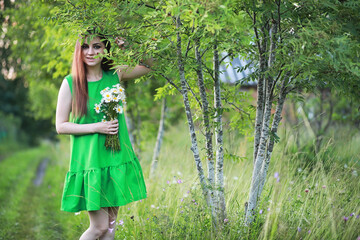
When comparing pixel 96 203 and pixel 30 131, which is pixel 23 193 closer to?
pixel 96 203

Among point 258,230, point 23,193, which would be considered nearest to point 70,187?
point 258,230

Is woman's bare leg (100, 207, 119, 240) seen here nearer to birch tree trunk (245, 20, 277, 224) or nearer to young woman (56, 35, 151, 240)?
young woman (56, 35, 151, 240)

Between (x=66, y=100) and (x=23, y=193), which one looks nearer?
(x=66, y=100)

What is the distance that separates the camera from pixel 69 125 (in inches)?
112

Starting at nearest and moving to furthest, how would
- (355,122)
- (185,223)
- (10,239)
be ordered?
(185,223), (10,239), (355,122)

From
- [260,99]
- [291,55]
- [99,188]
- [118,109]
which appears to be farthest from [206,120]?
[99,188]

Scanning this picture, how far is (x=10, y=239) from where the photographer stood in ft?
15.5

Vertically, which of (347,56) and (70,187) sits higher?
(347,56)

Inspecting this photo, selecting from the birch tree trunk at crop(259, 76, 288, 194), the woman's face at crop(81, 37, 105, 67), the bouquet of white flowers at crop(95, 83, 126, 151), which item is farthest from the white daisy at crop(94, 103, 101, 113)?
the birch tree trunk at crop(259, 76, 288, 194)

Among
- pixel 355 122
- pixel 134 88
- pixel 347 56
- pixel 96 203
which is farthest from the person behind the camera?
pixel 134 88

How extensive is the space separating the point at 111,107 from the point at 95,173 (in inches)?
19.6

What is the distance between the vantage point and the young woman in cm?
284

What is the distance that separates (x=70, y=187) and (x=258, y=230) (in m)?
1.50

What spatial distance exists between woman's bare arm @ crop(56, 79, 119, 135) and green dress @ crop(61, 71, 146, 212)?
0.19 ft
